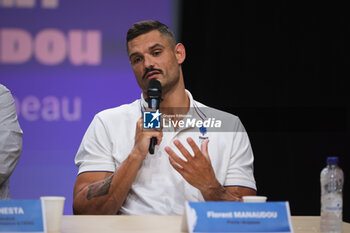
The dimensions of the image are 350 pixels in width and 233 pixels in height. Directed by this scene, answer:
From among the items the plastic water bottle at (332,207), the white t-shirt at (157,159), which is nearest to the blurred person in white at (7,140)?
the white t-shirt at (157,159)

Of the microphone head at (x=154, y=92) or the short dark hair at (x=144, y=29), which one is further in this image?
the short dark hair at (x=144, y=29)

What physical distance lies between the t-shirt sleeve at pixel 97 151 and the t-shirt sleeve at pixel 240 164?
1.72 feet

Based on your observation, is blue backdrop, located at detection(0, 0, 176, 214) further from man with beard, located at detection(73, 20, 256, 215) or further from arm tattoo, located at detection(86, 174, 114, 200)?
arm tattoo, located at detection(86, 174, 114, 200)

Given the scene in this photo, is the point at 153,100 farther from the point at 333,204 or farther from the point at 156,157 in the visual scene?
the point at 333,204

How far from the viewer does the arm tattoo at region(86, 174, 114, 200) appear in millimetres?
2176

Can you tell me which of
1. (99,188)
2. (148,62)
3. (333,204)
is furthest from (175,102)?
(333,204)

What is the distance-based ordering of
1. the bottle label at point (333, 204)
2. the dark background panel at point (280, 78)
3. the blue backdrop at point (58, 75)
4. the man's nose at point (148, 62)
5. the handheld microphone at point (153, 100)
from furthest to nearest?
the dark background panel at point (280, 78)
the blue backdrop at point (58, 75)
the man's nose at point (148, 62)
the handheld microphone at point (153, 100)
the bottle label at point (333, 204)

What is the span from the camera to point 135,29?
253cm

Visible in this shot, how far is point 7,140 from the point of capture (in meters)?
2.37

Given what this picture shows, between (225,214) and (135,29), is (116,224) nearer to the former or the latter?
(225,214)

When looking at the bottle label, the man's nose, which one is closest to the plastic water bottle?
the bottle label

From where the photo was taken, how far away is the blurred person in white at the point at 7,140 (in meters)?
2.35

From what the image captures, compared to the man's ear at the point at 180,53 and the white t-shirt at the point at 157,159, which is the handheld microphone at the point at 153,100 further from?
the man's ear at the point at 180,53

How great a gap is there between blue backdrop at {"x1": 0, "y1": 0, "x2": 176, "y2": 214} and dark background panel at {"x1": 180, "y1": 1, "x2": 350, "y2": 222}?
0.29m
